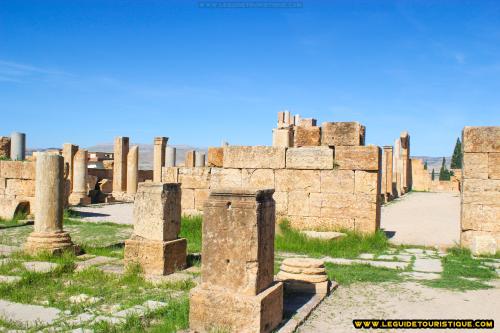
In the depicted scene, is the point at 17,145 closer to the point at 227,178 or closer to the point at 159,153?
the point at 159,153

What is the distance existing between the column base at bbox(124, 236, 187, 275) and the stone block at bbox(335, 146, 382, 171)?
4867 millimetres

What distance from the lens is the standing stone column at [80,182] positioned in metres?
21.6

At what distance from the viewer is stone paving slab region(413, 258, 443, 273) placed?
8.33 m

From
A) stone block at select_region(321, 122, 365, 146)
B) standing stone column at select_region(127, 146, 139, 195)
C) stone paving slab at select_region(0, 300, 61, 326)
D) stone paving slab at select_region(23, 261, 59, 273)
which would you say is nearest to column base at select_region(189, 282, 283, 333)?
stone paving slab at select_region(0, 300, 61, 326)

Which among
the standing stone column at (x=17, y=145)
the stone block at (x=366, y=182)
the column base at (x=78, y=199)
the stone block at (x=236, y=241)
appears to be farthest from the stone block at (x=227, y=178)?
the standing stone column at (x=17, y=145)

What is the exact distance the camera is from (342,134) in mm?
11438

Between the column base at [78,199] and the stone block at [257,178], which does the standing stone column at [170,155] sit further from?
the stone block at [257,178]

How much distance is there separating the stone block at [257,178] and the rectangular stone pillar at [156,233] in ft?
13.1

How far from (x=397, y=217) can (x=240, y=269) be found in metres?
13.6

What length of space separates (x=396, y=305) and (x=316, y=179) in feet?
18.0

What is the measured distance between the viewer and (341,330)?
5.21 m

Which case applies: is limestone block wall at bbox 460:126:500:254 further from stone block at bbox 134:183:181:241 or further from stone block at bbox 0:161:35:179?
stone block at bbox 0:161:35:179

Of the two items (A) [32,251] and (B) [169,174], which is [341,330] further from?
(B) [169,174]

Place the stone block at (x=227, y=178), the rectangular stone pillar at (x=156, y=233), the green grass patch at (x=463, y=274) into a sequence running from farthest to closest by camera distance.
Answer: the stone block at (x=227, y=178)
the rectangular stone pillar at (x=156, y=233)
the green grass patch at (x=463, y=274)
